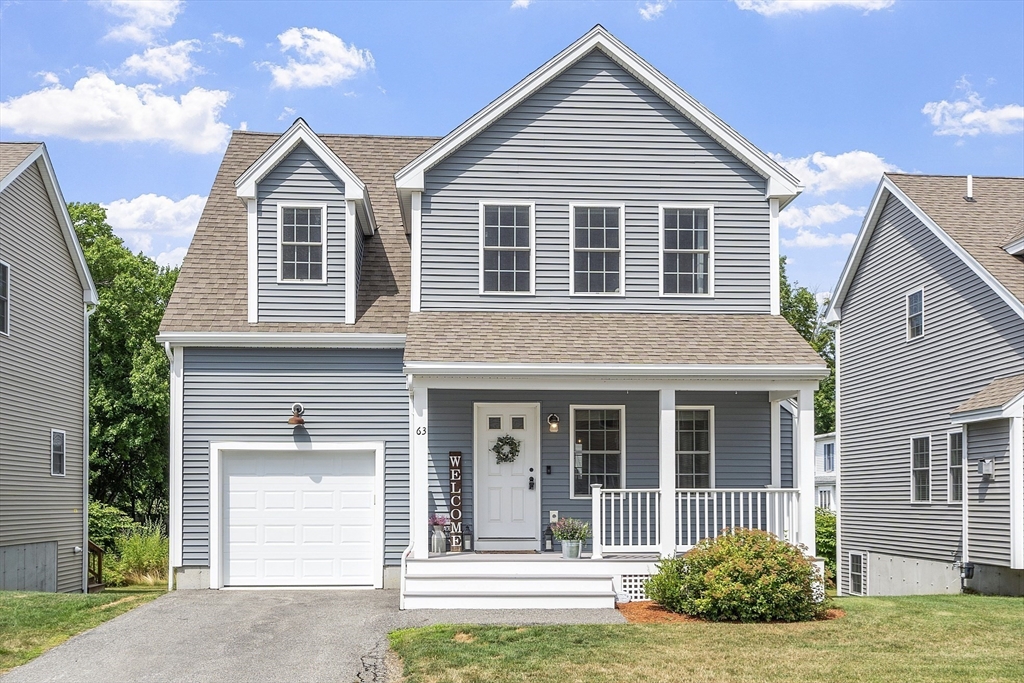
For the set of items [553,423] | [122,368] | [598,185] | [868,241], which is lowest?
[553,423]

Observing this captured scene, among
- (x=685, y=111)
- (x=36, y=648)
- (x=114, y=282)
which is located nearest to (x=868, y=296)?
(x=685, y=111)

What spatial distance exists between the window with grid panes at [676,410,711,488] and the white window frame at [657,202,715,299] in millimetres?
1796

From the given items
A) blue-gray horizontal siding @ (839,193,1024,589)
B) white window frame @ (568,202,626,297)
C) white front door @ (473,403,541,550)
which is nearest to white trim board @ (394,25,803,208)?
white window frame @ (568,202,626,297)

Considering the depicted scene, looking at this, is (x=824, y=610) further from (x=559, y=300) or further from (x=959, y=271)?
(x=959, y=271)

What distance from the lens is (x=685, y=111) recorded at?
650 inches

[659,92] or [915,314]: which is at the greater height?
[659,92]

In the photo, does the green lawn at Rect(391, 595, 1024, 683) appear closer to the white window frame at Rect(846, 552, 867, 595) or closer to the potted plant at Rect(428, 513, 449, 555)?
the potted plant at Rect(428, 513, 449, 555)

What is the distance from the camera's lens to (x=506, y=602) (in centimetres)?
1367

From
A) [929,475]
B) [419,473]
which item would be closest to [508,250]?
[419,473]

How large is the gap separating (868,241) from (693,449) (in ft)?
29.3

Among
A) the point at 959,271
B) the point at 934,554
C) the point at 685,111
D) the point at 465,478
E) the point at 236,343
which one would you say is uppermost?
the point at 685,111

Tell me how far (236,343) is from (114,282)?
1865cm

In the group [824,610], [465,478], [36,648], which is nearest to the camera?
[36,648]

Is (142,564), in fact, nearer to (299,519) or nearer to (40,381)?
(40,381)
